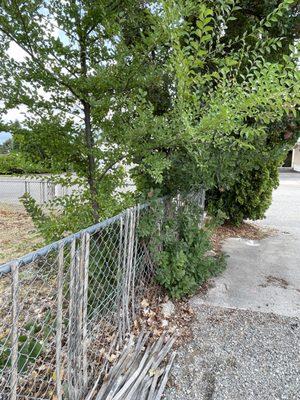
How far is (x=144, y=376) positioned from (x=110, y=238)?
3.03 ft

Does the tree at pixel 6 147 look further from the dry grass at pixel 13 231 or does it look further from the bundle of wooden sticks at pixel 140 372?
the dry grass at pixel 13 231

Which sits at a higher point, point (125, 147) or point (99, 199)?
point (125, 147)

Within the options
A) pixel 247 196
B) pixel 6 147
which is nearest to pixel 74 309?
pixel 6 147

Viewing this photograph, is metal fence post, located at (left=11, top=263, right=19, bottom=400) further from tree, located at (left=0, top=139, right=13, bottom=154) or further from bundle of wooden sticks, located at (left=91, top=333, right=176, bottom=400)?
tree, located at (left=0, top=139, right=13, bottom=154)

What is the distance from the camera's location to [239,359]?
6.95ft

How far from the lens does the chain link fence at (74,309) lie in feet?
4.70

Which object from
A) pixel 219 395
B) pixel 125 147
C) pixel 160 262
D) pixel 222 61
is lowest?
pixel 219 395

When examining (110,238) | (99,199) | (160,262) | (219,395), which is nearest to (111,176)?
(99,199)

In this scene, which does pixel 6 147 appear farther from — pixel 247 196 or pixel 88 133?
pixel 247 196

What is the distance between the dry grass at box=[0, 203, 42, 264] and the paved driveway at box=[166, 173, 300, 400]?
90.9 inches

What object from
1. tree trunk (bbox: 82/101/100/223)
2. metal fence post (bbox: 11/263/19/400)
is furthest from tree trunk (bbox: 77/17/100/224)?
metal fence post (bbox: 11/263/19/400)

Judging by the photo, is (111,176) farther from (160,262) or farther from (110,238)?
(160,262)

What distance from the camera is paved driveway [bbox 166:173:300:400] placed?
187 centimetres

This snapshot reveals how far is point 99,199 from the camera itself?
224 cm
